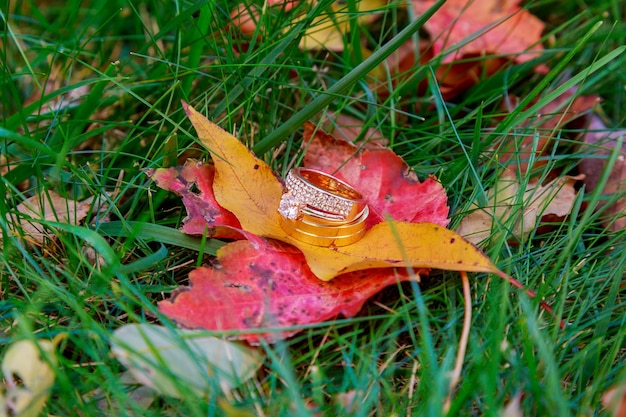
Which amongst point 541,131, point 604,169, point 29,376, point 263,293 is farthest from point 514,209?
point 29,376

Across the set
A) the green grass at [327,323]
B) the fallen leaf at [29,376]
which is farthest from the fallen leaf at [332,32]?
the fallen leaf at [29,376]

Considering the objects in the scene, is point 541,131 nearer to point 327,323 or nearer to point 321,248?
point 321,248

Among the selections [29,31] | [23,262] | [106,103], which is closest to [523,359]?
[23,262]

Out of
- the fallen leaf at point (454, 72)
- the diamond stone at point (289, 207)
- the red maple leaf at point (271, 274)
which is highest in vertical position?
the fallen leaf at point (454, 72)

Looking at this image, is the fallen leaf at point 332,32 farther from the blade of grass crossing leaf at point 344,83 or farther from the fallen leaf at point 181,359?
the fallen leaf at point 181,359

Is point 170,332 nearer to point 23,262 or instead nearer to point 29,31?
point 23,262

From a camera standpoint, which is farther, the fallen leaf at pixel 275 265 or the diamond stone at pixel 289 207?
the diamond stone at pixel 289 207
